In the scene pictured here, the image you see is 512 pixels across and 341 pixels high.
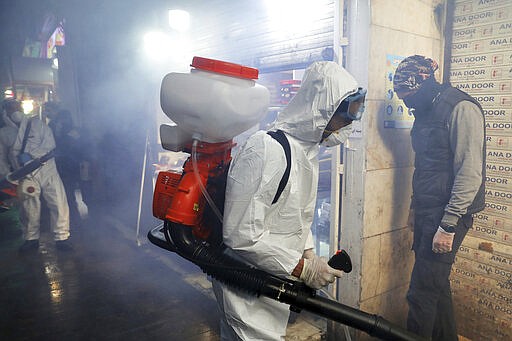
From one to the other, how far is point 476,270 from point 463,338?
0.78 metres

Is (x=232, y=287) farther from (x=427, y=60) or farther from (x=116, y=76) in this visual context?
(x=116, y=76)

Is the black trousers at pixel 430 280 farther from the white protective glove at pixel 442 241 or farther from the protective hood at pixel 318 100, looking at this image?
the protective hood at pixel 318 100

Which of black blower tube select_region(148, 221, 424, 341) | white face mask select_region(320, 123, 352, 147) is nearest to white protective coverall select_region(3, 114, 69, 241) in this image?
black blower tube select_region(148, 221, 424, 341)

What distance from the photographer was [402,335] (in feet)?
5.70

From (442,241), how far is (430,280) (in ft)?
1.41

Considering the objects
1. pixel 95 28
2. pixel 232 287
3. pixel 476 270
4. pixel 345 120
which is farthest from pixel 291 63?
pixel 95 28

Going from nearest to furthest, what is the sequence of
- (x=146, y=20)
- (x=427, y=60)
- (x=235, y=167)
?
(x=235, y=167), (x=427, y=60), (x=146, y=20)

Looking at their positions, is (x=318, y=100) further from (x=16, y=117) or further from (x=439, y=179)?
(x=16, y=117)

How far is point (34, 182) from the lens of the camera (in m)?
5.61

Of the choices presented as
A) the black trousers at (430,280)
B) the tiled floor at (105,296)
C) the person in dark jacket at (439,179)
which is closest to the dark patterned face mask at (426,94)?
the person in dark jacket at (439,179)

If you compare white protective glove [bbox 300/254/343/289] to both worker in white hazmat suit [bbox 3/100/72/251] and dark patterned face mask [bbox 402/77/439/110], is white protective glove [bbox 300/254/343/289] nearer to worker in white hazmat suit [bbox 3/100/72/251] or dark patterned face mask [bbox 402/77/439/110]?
dark patterned face mask [bbox 402/77/439/110]

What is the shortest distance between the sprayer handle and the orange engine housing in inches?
31.3

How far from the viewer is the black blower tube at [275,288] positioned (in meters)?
1.74

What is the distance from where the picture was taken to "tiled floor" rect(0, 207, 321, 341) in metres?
3.46
